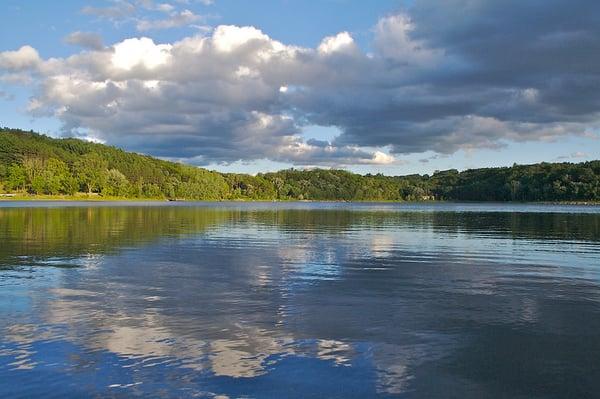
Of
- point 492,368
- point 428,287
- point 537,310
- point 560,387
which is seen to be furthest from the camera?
point 428,287

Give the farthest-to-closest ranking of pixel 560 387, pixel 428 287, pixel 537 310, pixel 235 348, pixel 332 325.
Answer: pixel 428 287 → pixel 537 310 → pixel 332 325 → pixel 235 348 → pixel 560 387

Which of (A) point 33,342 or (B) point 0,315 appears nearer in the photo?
(A) point 33,342

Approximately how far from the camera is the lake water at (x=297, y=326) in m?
13.5

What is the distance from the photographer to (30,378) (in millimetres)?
13523

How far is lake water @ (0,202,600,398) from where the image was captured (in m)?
13.5

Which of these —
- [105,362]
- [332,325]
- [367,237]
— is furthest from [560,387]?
[367,237]

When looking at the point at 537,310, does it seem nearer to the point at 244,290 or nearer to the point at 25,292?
the point at 244,290

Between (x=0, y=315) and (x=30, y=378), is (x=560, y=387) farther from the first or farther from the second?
(x=0, y=315)

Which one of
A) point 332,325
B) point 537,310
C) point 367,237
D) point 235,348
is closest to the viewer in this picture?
point 235,348

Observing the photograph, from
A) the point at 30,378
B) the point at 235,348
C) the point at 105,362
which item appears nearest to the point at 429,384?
the point at 235,348

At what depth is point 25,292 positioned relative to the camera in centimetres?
2427

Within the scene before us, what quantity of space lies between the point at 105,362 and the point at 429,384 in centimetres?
847

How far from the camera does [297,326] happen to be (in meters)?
18.9

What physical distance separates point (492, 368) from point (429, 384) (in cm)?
227
